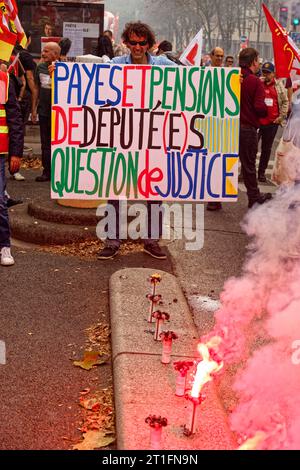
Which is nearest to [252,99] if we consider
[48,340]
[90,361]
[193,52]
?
[193,52]

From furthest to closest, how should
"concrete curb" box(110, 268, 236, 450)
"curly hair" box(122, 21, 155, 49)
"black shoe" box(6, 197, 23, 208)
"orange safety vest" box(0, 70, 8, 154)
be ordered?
Answer: "black shoe" box(6, 197, 23, 208)
"orange safety vest" box(0, 70, 8, 154)
"curly hair" box(122, 21, 155, 49)
"concrete curb" box(110, 268, 236, 450)

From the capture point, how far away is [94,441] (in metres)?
3.53

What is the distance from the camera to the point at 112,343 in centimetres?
462

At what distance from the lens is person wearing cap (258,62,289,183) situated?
11617 mm

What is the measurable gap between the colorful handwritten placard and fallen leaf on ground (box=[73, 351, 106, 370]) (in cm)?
172

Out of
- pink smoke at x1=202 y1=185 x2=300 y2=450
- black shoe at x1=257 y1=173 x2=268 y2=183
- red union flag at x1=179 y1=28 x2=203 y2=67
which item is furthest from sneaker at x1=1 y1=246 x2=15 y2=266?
black shoe at x1=257 y1=173 x2=268 y2=183

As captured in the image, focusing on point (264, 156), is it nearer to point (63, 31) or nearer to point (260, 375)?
point (63, 31)

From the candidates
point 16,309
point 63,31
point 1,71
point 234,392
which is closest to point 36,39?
point 63,31

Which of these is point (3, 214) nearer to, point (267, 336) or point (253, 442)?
point (267, 336)

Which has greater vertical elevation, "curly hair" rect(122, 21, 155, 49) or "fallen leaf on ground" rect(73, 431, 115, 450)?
"curly hair" rect(122, 21, 155, 49)

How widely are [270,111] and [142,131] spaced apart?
5.95m

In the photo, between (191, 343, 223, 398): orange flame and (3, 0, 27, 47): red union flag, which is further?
(3, 0, 27, 47): red union flag

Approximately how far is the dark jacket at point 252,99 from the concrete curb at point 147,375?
346 centimetres

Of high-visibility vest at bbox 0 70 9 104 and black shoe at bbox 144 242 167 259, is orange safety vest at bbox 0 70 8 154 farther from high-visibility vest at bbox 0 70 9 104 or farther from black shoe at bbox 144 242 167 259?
black shoe at bbox 144 242 167 259
